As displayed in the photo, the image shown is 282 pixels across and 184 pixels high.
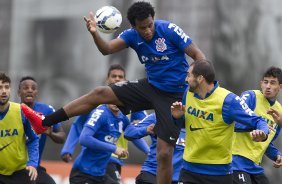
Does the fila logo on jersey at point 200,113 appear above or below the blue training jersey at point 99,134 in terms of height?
above

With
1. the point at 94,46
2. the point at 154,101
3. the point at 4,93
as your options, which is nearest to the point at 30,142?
the point at 4,93

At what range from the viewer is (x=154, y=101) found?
1052 centimetres

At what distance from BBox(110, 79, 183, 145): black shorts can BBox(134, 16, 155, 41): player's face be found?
0.60 metres

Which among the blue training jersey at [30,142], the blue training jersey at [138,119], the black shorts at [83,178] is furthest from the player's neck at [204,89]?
the blue training jersey at [138,119]

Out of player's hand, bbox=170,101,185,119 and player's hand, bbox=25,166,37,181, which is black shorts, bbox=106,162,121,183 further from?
player's hand, bbox=170,101,185,119

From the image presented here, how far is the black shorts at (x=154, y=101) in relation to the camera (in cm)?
1045

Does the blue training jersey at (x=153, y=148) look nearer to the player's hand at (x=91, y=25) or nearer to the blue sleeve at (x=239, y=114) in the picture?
the player's hand at (x=91, y=25)

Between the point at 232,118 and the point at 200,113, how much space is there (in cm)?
37

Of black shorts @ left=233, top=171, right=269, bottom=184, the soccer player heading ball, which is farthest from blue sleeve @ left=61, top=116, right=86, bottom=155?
black shorts @ left=233, top=171, right=269, bottom=184

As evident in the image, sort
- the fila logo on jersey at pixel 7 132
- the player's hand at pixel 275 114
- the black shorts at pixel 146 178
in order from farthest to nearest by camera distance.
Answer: the black shorts at pixel 146 178 < the fila logo on jersey at pixel 7 132 < the player's hand at pixel 275 114

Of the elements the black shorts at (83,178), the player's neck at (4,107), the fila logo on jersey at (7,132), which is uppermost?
the player's neck at (4,107)

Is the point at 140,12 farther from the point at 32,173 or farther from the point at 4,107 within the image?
the point at 32,173

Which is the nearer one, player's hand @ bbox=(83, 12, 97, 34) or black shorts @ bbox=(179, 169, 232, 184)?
black shorts @ bbox=(179, 169, 232, 184)

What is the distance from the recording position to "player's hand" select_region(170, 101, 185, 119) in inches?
378
